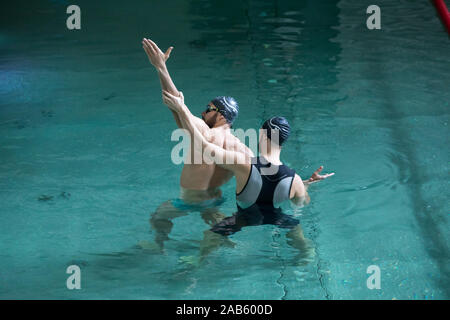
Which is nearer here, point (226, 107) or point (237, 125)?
point (226, 107)

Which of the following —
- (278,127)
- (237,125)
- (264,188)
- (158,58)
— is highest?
(158,58)

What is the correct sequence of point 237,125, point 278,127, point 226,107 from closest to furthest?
point 278,127 < point 226,107 < point 237,125

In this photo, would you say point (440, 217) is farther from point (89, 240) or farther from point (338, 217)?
point (89, 240)

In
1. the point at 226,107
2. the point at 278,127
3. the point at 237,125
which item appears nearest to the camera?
the point at 278,127

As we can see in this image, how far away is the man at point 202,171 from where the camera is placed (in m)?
3.91

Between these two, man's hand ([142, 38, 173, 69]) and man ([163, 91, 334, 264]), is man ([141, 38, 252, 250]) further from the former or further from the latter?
man ([163, 91, 334, 264])

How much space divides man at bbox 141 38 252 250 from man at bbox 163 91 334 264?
0.25 metres

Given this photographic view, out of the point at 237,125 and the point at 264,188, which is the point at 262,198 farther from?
the point at 237,125

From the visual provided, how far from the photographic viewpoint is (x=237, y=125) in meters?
6.23

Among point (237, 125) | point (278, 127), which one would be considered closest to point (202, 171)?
point (278, 127)

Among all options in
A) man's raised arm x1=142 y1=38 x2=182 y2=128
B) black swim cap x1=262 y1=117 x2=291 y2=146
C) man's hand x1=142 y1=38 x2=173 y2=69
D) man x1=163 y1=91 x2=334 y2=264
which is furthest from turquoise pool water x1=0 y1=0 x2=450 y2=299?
man's hand x1=142 y1=38 x2=173 y2=69

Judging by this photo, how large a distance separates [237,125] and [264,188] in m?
2.51
